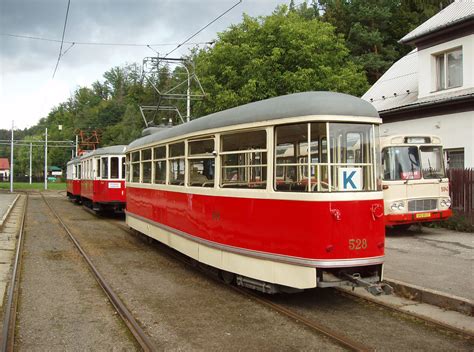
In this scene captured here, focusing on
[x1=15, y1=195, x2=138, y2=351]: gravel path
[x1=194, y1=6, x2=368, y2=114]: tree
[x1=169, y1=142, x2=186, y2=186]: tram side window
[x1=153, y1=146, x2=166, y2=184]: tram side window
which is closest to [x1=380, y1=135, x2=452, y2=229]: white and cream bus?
[x1=153, y1=146, x2=166, y2=184]: tram side window

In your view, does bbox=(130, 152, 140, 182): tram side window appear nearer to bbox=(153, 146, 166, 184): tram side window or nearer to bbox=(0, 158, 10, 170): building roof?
bbox=(153, 146, 166, 184): tram side window

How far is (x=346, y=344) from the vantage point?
5.09 metres

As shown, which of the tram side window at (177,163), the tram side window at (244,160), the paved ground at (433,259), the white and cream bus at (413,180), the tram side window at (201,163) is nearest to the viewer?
the tram side window at (244,160)

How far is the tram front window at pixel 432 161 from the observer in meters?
13.6

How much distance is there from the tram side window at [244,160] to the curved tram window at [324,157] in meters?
0.28

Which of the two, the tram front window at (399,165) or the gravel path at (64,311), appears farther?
the tram front window at (399,165)

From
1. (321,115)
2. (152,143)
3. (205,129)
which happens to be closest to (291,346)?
(321,115)

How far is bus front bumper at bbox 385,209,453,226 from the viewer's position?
1302cm

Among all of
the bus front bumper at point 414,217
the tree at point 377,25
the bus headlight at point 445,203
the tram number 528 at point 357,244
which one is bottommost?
the bus front bumper at point 414,217

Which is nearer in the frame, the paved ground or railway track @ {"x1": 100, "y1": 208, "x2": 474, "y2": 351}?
railway track @ {"x1": 100, "y1": 208, "x2": 474, "y2": 351}

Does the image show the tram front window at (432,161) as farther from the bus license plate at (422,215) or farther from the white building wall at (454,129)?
the white building wall at (454,129)

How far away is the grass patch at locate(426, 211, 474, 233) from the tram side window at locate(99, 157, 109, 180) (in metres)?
12.1

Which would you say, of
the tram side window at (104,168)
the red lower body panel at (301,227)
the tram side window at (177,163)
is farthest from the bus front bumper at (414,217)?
the tram side window at (104,168)

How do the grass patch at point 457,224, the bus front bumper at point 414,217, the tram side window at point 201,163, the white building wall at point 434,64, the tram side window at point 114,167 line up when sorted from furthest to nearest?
the tram side window at point 114,167 → the white building wall at point 434,64 → the grass patch at point 457,224 → the bus front bumper at point 414,217 → the tram side window at point 201,163
